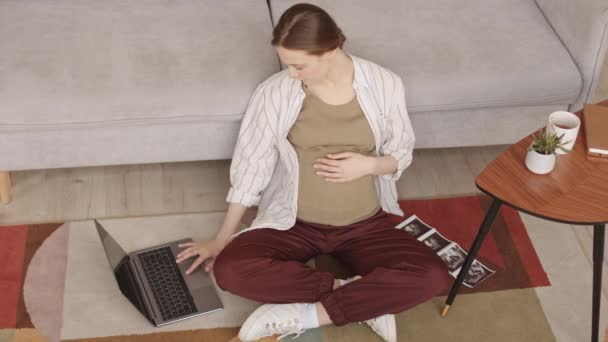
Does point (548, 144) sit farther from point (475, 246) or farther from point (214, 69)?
point (214, 69)

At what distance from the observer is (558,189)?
181 centimetres

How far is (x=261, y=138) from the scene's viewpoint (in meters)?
2.16

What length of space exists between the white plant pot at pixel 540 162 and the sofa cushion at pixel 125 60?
0.89 metres

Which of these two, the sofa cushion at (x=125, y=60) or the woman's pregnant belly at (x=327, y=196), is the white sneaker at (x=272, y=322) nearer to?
the woman's pregnant belly at (x=327, y=196)

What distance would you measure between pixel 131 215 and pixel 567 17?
1669 mm

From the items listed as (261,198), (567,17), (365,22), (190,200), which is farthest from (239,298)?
(567,17)

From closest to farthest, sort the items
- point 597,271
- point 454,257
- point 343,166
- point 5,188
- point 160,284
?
1. point 597,271
2. point 343,166
3. point 160,284
4. point 454,257
5. point 5,188

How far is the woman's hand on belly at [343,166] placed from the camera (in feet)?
6.72

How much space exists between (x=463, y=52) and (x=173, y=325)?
4.26 ft

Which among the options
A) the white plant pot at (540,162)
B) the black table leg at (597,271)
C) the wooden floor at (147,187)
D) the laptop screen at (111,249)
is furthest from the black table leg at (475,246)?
the laptop screen at (111,249)

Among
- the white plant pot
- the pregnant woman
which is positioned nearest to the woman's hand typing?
the pregnant woman

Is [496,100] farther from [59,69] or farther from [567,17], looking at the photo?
[59,69]

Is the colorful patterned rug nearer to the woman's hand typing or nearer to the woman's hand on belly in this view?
the woman's hand typing

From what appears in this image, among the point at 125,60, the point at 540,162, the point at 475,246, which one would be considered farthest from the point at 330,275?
the point at 125,60
